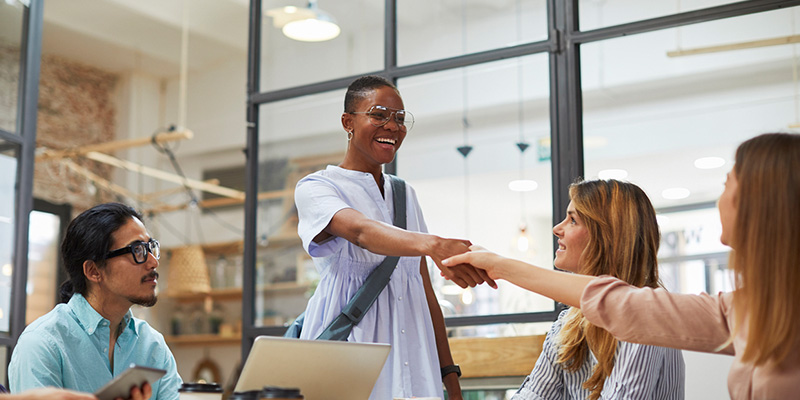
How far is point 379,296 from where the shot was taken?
2.38m

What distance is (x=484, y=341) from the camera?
11.8ft

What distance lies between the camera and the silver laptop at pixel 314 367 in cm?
155

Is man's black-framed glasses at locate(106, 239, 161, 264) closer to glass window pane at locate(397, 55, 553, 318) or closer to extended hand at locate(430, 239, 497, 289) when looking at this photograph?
extended hand at locate(430, 239, 497, 289)

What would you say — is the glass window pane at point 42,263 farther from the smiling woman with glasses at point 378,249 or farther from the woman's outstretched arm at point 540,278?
the woman's outstretched arm at point 540,278

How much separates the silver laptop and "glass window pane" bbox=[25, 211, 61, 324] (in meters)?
7.32

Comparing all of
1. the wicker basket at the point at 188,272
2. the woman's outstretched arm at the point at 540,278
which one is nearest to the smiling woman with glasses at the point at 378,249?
the woman's outstretched arm at the point at 540,278

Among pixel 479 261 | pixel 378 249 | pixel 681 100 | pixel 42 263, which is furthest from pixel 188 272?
pixel 479 261

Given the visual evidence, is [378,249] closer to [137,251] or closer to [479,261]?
[479,261]

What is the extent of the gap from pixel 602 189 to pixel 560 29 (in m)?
1.43

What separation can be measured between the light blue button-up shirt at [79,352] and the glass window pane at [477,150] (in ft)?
4.88

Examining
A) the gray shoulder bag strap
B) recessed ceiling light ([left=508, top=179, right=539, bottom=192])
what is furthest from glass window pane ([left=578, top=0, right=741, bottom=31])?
the gray shoulder bag strap

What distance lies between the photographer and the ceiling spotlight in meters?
4.22

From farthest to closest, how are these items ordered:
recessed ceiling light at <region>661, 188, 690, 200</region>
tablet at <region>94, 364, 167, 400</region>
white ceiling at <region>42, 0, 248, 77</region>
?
white ceiling at <region>42, 0, 248, 77</region> < recessed ceiling light at <region>661, 188, 690, 200</region> < tablet at <region>94, 364, 167, 400</region>

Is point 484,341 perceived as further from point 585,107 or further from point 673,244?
point 673,244
